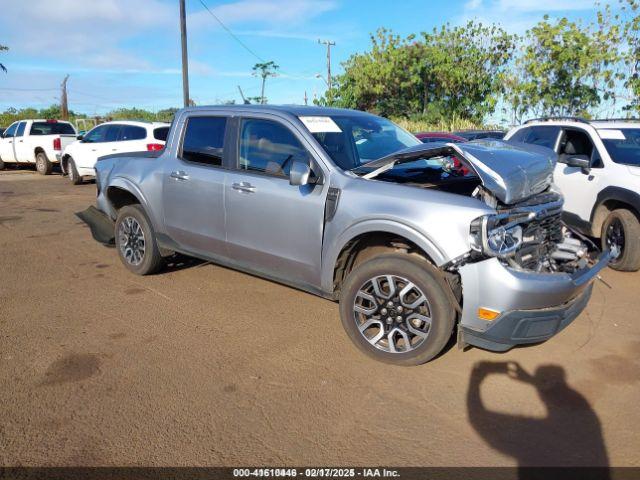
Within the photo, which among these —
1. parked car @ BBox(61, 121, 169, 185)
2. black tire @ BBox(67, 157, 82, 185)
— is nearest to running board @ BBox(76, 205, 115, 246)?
parked car @ BBox(61, 121, 169, 185)

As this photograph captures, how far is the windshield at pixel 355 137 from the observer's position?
4.22m

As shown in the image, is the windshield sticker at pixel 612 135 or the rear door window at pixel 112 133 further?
the rear door window at pixel 112 133

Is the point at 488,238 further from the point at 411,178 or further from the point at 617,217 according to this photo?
the point at 617,217

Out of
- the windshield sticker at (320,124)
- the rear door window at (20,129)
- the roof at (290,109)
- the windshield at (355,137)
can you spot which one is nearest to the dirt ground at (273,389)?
the windshield at (355,137)

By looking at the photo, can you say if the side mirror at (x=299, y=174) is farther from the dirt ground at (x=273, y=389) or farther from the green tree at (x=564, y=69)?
the green tree at (x=564, y=69)

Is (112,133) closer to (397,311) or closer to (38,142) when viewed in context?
(38,142)

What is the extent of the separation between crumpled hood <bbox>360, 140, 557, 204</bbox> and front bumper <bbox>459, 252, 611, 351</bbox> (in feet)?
1.73

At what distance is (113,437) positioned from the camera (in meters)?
2.87

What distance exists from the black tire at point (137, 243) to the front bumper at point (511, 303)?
11.5ft

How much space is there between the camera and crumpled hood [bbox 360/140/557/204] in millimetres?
3400

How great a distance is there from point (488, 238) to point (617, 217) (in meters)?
3.87

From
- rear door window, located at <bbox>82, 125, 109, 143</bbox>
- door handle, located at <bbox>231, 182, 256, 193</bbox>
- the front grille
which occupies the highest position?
rear door window, located at <bbox>82, 125, 109, 143</bbox>

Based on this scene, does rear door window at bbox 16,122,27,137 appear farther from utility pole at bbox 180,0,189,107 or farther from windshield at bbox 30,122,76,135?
utility pole at bbox 180,0,189,107

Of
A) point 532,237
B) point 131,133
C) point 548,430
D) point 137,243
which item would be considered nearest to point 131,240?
point 137,243
